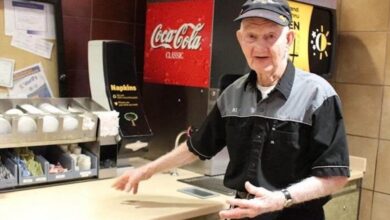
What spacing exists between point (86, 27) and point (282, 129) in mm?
1121

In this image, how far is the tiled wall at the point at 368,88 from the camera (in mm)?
2309

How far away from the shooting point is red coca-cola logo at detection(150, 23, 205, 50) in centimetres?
193

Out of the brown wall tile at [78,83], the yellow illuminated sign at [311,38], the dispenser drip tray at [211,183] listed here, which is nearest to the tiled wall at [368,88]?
the yellow illuminated sign at [311,38]

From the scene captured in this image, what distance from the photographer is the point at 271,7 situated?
1.29 m

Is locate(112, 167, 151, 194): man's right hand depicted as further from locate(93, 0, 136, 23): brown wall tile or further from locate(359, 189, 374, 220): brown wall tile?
locate(359, 189, 374, 220): brown wall tile

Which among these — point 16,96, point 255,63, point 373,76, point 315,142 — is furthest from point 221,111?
point 373,76

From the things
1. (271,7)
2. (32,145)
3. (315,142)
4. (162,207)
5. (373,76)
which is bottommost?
(162,207)

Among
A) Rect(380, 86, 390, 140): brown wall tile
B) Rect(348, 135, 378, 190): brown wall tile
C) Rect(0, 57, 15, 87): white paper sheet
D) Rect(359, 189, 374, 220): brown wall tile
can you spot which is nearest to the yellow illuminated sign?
Rect(380, 86, 390, 140): brown wall tile

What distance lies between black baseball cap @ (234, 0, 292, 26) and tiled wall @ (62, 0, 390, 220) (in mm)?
986

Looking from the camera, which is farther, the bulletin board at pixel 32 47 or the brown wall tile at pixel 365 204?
the brown wall tile at pixel 365 204

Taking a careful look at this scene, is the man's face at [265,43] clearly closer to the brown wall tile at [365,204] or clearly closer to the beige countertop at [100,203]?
the beige countertop at [100,203]

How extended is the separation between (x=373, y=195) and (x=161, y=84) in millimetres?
1231

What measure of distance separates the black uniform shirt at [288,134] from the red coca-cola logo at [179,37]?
542mm

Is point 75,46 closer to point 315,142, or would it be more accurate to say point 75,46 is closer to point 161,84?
point 161,84
